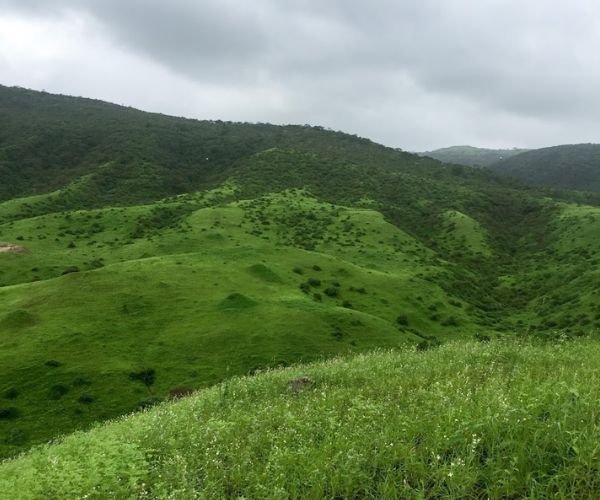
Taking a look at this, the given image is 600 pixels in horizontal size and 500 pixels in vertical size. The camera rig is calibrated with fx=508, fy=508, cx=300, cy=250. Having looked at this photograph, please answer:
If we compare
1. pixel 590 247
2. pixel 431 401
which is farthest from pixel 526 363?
pixel 590 247

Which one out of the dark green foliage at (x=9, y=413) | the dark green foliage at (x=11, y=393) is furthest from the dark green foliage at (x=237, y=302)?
the dark green foliage at (x=9, y=413)

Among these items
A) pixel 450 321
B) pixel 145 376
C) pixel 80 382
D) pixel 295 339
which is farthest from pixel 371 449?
pixel 450 321

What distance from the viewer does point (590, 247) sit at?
4695 inches

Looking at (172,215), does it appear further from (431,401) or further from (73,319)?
(431,401)

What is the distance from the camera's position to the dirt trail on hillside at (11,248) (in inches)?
3674

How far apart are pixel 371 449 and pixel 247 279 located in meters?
65.6

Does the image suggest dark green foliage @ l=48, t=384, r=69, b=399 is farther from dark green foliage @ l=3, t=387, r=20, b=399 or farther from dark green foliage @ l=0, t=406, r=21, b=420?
dark green foliage @ l=0, t=406, r=21, b=420

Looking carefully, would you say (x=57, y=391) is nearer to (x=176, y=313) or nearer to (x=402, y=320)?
(x=176, y=313)

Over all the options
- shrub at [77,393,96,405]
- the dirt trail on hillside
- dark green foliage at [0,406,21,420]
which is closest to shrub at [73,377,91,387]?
shrub at [77,393,96,405]

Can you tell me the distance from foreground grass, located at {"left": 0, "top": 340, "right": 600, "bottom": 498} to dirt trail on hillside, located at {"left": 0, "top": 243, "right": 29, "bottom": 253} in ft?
300

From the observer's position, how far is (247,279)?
7400cm

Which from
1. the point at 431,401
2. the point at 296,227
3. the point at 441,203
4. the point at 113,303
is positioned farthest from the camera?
the point at 441,203

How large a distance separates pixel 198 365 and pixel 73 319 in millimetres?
16604

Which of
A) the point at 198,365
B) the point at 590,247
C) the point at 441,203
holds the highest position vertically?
the point at 441,203
